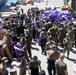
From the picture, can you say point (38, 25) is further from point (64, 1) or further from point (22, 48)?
point (64, 1)

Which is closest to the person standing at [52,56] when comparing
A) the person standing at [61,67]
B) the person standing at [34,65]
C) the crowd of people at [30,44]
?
the crowd of people at [30,44]

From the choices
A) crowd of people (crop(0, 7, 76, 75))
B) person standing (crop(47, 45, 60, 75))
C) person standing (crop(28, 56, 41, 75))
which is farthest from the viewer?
person standing (crop(47, 45, 60, 75))

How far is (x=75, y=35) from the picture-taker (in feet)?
63.6

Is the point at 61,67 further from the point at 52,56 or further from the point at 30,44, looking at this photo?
the point at 30,44

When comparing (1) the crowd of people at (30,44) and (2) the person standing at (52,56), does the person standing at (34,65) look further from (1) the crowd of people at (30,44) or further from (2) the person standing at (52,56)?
(2) the person standing at (52,56)

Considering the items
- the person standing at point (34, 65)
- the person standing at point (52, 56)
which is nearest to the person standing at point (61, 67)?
the person standing at point (34, 65)

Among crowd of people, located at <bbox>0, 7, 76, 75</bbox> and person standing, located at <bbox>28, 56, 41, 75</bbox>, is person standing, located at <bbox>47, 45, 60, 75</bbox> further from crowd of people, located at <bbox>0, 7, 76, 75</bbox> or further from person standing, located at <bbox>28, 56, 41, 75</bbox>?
person standing, located at <bbox>28, 56, 41, 75</bbox>

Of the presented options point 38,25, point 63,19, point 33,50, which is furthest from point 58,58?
point 63,19

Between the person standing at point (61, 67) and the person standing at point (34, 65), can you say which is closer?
the person standing at point (61, 67)

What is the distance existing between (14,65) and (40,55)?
2.90 m

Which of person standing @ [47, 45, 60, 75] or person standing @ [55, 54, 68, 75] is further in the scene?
person standing @ [47, 45, 60, 75]

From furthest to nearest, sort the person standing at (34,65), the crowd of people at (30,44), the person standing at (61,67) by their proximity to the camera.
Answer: the person standing at (34,65) → the crowd of people at (30,44) → the person standing at (61,67)

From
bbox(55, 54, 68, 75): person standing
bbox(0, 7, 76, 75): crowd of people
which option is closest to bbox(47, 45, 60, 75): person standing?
bbox(0, 7, 76, 75): crowd of people

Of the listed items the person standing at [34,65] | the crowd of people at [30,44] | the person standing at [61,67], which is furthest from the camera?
the person standing at [34,65]
